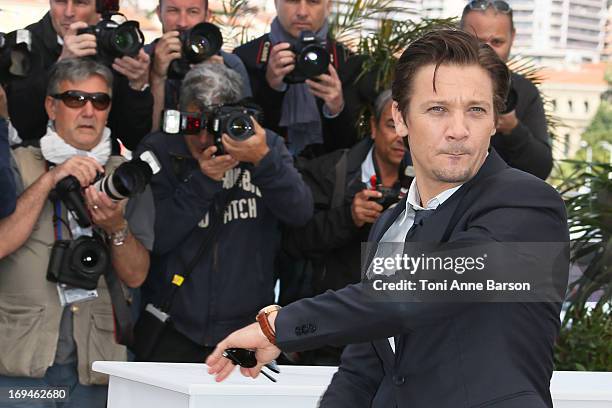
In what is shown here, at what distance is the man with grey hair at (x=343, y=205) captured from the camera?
4.40 meters

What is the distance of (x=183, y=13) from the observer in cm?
473

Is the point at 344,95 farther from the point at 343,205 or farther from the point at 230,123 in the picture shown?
the point at 230,123

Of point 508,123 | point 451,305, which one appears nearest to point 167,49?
point 508,123

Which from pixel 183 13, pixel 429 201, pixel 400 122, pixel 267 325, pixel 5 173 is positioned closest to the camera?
pixel 267 325

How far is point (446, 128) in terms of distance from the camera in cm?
223

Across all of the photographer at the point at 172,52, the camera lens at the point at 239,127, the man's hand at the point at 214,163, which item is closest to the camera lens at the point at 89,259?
the man's hand at the point at 214,163

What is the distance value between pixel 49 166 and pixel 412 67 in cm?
218

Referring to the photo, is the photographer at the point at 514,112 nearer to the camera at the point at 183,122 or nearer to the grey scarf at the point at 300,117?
the grey scarf at the point at 300,117

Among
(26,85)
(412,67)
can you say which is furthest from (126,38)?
(412,67)

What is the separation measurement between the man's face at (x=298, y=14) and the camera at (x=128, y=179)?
3.78 ft

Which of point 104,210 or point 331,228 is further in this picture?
point 331,228

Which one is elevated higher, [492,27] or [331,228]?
[492,27]

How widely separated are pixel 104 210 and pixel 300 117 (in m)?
1.05

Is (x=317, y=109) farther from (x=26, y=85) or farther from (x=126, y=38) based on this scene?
(x=26, y=85)
